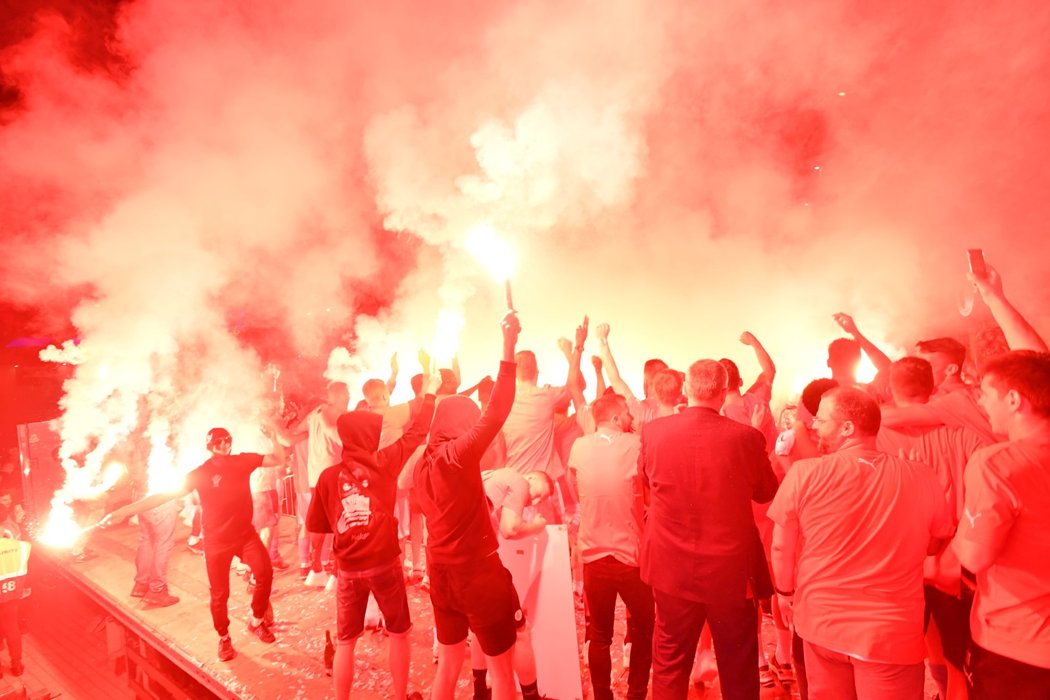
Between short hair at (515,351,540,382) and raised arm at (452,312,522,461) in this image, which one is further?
short hair at (515,351,540,382)

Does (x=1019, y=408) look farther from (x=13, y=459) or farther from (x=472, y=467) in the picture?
(x=13, y=459)

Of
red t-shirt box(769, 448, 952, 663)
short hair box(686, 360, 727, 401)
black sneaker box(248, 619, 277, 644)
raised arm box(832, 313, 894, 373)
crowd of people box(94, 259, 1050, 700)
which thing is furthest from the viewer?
black sneaker box(248, 619, 277, 644)

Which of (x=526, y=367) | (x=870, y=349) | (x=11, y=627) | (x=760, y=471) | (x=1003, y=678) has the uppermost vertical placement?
(x=526, y=367)

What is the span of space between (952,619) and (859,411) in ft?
3.77

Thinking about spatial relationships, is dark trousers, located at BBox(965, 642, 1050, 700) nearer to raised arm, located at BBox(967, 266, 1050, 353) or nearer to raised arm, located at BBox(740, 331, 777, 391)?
raised arm, located at BBox(967, 266, 1050, 353)

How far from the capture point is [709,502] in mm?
2664

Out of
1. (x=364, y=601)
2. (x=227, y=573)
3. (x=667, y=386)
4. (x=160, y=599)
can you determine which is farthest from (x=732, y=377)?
(x=160, y=599)

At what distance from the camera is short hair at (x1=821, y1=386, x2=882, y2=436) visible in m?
2.29

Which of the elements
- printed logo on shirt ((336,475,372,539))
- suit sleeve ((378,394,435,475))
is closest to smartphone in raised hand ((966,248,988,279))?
suit sleeve ((378,394,435,475))

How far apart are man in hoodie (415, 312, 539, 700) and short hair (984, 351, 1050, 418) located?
6.36 feet

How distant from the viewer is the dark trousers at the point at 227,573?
4.74m

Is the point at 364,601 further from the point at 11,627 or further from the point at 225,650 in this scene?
the point at 11,627

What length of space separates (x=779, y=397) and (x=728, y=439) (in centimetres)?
687

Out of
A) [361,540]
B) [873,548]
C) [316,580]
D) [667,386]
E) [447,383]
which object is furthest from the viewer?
[316,580]
